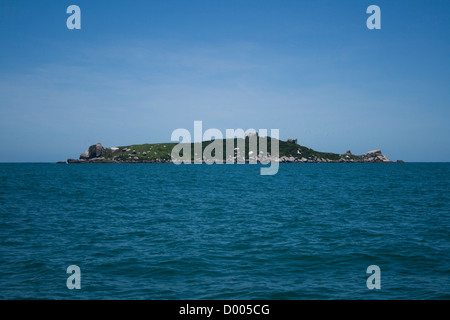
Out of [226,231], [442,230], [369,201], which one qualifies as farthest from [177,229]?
[369,201]

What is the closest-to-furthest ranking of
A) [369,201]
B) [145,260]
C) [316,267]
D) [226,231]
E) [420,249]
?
[316,267] < [145,260] < [420,249] < [226,231] < [369,201]

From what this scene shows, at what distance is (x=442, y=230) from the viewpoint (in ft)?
90.9

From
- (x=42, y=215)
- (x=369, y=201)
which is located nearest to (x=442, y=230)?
(x=369, y=201)

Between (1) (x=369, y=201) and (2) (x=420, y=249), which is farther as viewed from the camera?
(1) (x=369, y=201)

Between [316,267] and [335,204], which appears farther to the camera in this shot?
[335,204]
